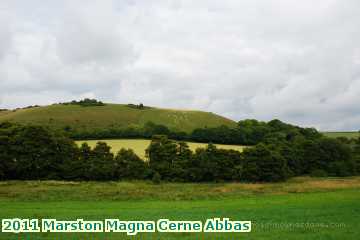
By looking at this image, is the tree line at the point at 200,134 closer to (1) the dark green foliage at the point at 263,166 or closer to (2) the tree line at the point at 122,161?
(2) the tree line at the point at 122,161

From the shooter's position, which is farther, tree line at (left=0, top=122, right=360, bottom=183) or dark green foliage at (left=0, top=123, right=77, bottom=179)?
tree line at (left=0, top=122, right=360, bottom=183)

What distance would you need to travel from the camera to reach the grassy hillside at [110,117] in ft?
416

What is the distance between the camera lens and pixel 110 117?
137750mm

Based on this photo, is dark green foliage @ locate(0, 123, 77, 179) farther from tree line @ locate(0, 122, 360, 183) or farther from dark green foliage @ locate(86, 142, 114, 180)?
dark green foliage @ locate(86, 142, 114, 180)

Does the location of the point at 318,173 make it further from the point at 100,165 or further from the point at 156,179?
the point at 100,165

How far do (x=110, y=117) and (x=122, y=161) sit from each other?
69792mm

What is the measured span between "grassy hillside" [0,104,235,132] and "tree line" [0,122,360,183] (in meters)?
48.2

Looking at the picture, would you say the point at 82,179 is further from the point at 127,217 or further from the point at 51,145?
the point at 127,217

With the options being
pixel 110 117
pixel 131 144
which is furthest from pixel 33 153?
pixel 110 117

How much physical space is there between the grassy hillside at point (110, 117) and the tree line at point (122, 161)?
1897 inches

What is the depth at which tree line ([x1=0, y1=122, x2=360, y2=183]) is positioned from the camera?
6806 cm

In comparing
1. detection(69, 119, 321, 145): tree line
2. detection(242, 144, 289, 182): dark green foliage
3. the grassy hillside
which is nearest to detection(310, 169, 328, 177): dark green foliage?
detection(242, 144, 289, 182): dark green foliage

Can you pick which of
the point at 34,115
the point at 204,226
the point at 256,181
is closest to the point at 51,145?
the point at 256,181

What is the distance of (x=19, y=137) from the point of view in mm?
69812
